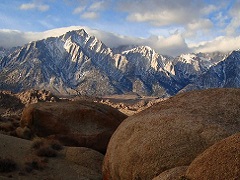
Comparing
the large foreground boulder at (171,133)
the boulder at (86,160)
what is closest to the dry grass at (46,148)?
the boulder at (86,160)

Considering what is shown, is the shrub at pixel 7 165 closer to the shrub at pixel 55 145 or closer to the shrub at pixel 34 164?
the shrub at pixel 34 164

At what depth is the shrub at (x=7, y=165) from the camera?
17016 millimetres

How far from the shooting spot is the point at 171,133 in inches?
482

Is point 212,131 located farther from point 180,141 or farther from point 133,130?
point 133,130

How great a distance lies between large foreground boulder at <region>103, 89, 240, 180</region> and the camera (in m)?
11.6

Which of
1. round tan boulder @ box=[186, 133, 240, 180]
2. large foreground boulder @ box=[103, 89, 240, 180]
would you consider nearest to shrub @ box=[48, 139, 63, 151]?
large foreground boulder @ box=[103, 89, 240, 180]

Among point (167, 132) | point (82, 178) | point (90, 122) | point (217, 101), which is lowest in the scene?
point (82, 178)

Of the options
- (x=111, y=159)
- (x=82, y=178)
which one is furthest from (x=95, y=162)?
(x=111, y=159)

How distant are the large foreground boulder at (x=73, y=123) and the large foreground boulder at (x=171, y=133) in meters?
11.4

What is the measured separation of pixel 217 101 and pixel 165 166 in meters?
4.58

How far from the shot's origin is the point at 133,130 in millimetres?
13758

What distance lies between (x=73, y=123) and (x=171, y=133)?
633 inches

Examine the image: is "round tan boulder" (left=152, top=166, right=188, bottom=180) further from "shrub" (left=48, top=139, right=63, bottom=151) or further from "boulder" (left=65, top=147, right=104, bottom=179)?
"shrub" (left=48, top=139, right=63, bottom=151)

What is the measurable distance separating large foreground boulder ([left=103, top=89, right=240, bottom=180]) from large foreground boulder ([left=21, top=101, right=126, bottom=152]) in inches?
449
